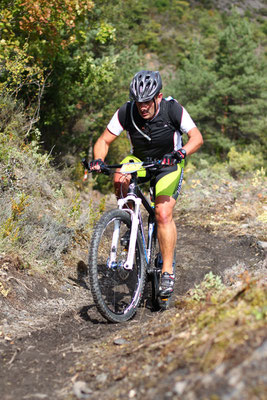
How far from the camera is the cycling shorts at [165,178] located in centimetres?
428

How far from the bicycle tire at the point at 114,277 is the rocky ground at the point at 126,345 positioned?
166mm

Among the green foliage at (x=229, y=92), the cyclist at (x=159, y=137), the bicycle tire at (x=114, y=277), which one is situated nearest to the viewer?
the bicycle tire at (x=114, y=277)

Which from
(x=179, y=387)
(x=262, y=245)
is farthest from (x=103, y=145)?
(x=262, y=245)

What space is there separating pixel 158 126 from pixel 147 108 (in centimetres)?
24

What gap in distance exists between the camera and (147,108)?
13.9 feet

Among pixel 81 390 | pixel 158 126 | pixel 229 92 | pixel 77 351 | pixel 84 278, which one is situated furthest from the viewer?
pixel 229 92

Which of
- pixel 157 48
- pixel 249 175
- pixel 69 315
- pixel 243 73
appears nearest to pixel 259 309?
pixel 69 315

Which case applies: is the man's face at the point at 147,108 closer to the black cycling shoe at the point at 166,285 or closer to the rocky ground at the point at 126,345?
the black cycling shoe at the point at 166,285

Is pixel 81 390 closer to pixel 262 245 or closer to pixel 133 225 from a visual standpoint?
pixel 133 225

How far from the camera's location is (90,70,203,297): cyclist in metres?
4.21

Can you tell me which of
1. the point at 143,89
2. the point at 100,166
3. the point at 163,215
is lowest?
the point at 163,215

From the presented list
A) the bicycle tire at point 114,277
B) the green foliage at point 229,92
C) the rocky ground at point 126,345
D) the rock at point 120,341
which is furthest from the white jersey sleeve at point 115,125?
the green foliage at point 229,92

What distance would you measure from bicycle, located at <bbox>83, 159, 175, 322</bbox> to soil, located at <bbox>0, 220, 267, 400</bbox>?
21 centimetres

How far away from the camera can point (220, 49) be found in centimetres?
3309
